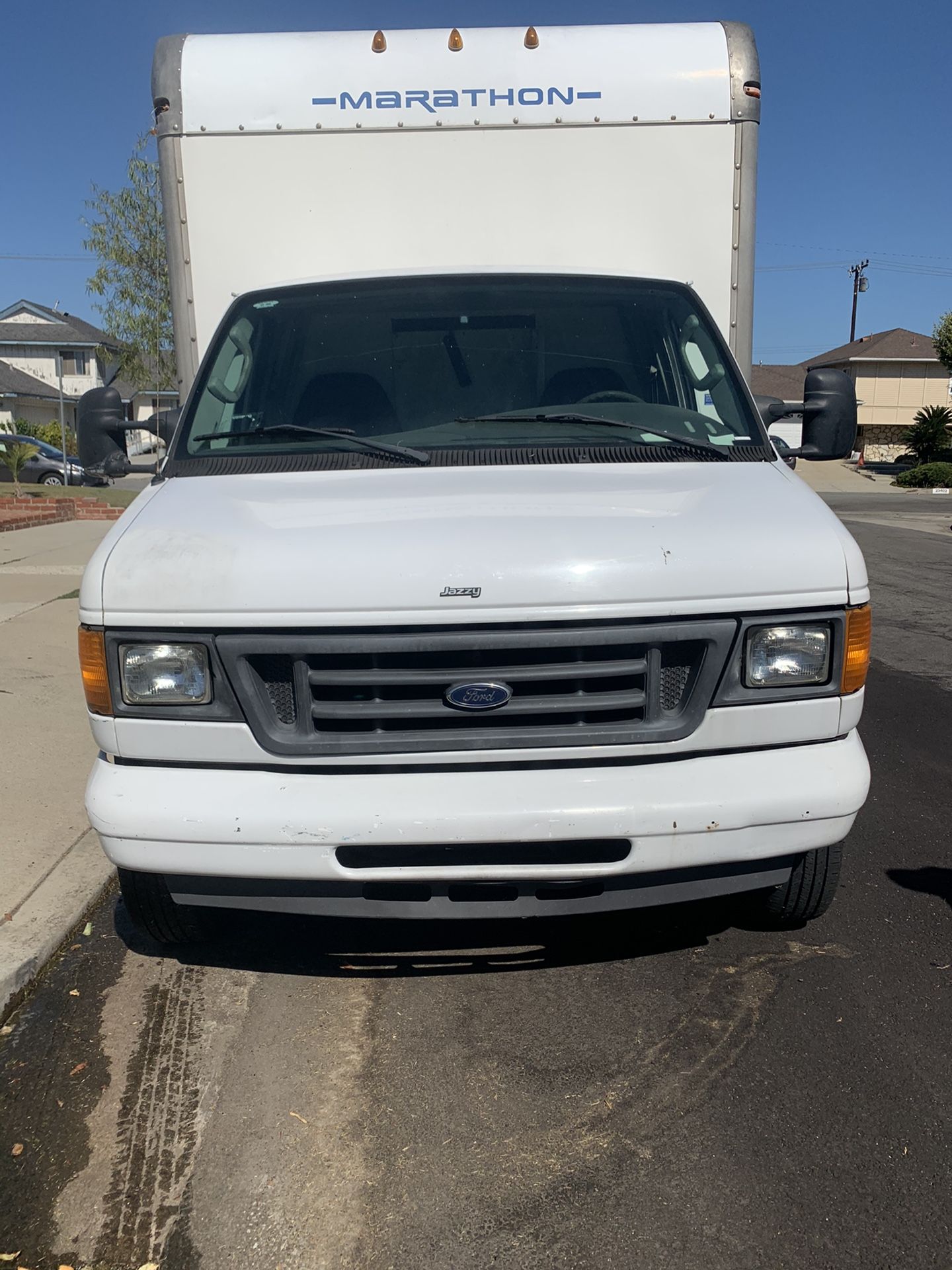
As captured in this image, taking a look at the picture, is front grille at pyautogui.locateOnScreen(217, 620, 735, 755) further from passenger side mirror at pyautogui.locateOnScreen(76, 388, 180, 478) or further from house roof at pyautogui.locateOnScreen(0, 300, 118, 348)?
house roof at pyautogui.locateOnScreen(0, 300, 118, 348)

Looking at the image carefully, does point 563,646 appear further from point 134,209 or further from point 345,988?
point 134,209

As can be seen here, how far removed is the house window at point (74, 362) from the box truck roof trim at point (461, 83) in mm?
55507

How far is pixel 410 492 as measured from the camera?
10.7ft

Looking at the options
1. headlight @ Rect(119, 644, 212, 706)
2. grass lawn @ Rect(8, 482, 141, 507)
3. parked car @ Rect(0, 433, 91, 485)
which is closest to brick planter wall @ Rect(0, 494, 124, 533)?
grass lawn @ Rect(8, 482, 141, 507)

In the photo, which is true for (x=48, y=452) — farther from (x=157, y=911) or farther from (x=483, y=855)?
(x=483, y=855)

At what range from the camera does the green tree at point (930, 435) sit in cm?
4834

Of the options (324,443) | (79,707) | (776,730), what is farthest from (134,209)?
(776,730)

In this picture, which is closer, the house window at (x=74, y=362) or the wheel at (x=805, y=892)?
the wheel at (x=805, y=892)

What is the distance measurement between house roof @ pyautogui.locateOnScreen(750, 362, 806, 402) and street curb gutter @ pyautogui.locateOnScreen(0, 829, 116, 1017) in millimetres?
58987

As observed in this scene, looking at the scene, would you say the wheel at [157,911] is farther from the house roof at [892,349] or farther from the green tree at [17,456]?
the house roof at [892,349]

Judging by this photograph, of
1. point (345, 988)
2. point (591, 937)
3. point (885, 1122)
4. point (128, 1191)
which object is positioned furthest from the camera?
point (591, 937)

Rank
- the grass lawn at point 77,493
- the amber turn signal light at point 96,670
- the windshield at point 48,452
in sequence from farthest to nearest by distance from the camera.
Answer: the windshield at point 48,452 → the grass lawn at point 77,493 → the amber turn signal light at point 96,670

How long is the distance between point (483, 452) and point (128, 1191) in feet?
7.62

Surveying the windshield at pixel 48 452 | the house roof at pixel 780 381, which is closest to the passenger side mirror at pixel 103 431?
the windshield at pixel 48 452
